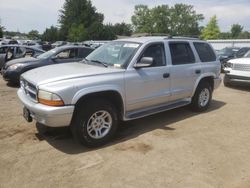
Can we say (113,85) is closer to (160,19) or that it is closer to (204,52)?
(204,52)

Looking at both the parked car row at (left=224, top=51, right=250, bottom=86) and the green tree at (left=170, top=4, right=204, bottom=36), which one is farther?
the green tree at (left=170, top=4, right=204, bottom=36)

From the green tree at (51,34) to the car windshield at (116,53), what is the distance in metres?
73.0

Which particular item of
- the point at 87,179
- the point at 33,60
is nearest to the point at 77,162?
the point at 87,179

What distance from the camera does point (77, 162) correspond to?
3.96 m

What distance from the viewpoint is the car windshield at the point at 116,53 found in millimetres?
4922

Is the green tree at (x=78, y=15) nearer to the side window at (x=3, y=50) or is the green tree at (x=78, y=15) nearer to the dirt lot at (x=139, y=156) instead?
the side window at (x=3, y=50)

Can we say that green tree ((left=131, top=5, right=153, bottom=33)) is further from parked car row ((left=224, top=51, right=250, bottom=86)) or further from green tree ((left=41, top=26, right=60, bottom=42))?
parked car row ((left=224, top=51, right=250, bottom=86))

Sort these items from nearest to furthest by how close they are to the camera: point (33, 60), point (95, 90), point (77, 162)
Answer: point (77, 162) → point (95, 90) → point (33, 60)

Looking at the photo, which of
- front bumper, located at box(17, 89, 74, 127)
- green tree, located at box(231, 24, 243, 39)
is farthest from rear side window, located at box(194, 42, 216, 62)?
green tree, located at box(231, 24, 243, 39)

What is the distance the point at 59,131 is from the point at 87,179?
1810 mm

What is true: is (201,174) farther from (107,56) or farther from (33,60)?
(33,60)

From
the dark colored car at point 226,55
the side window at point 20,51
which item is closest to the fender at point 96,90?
the side window at point 20,51

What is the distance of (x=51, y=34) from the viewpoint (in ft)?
249

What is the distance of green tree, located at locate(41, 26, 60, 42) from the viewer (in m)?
75.4
